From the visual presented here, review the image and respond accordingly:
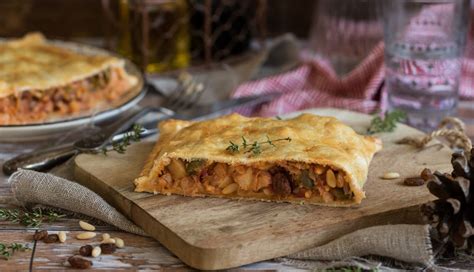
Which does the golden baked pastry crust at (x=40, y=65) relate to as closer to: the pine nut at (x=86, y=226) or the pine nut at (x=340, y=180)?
the pine nut at (x=86, y=226)

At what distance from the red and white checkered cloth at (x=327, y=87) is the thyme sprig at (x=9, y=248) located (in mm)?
1786

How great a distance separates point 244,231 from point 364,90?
2.00 metres

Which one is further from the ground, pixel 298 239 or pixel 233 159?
pixel 233 159

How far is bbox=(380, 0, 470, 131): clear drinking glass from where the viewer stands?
408 centimetres

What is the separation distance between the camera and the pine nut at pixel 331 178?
2930 mm

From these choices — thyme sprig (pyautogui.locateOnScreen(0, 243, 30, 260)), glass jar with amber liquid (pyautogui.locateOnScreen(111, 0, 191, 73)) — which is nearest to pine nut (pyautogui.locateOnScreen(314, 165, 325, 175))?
thyme sprig (pyautogui.locateOnScreen(0, 243, 30, 260))

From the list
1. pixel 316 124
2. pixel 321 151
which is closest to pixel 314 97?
pixel 316 124

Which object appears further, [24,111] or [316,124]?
[24,111]

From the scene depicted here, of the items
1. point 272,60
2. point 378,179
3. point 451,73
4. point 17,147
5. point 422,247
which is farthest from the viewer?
point 272,60

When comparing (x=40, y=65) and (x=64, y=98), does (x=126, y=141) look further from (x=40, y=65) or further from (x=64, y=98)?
(x=40, y=65)

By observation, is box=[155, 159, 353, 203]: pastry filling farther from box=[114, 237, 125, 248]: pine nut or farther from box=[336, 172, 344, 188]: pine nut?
box=[114, 237, 125, 248]: pine nut

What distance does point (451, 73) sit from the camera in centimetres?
412

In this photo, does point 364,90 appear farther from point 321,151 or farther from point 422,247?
point 422,247

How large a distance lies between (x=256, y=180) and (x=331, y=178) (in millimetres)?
260
